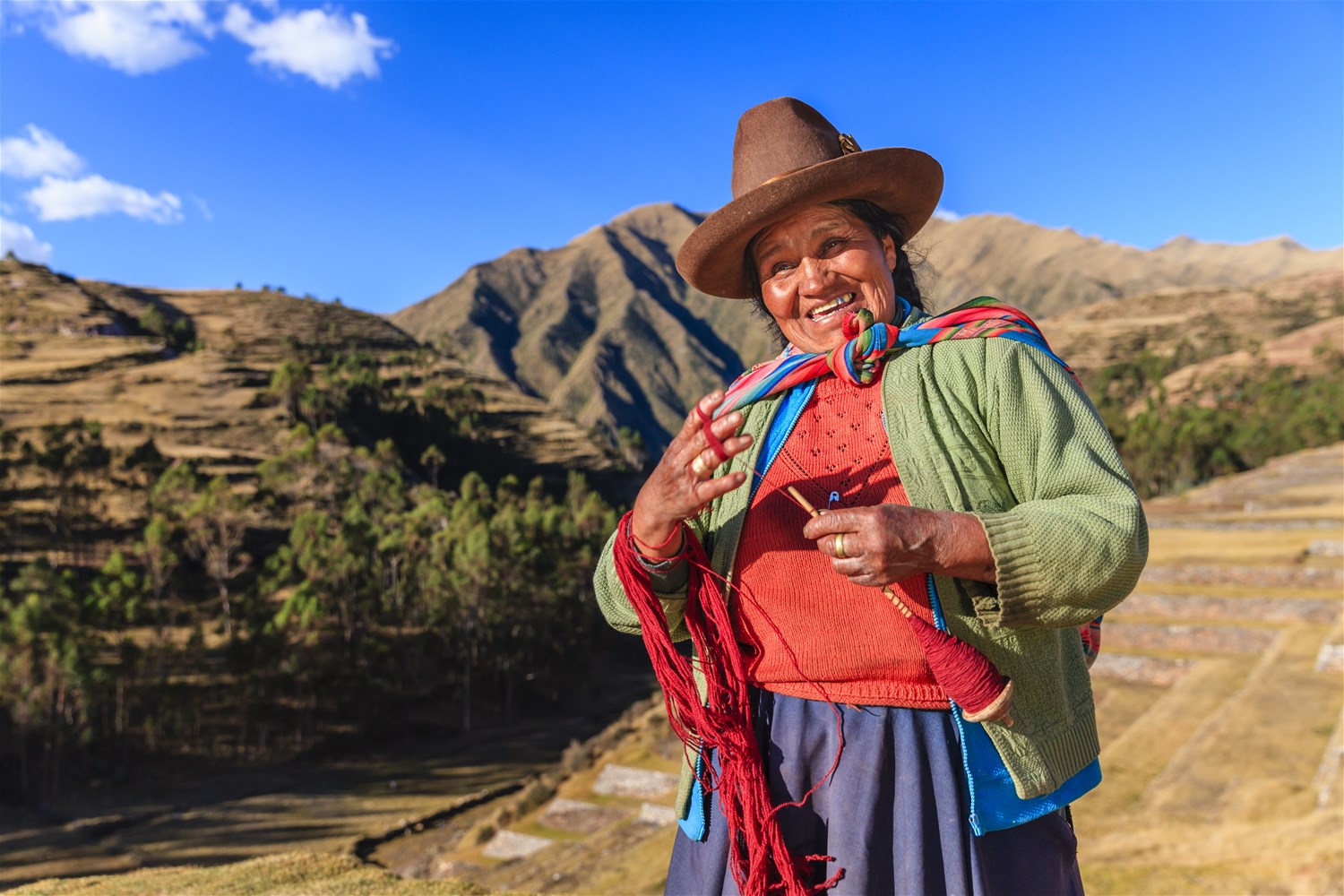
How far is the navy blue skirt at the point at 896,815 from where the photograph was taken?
1696mm

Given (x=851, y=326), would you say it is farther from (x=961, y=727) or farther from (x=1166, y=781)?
(x=1166, y=781)

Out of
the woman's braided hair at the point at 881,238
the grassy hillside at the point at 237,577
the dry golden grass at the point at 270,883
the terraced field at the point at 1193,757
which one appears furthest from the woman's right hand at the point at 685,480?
the grassy hillside at the point at 237,577

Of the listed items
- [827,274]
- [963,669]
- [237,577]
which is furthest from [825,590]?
[237,577]

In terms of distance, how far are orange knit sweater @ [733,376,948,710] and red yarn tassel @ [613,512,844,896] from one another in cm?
7

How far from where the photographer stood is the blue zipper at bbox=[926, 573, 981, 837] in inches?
66.0

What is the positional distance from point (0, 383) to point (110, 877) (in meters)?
64.2

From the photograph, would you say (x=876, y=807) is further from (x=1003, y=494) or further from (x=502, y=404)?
(x=502, y=404)

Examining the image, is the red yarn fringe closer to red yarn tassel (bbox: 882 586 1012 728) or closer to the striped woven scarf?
red yarn tassel (bbox: 882 586 1012 728)

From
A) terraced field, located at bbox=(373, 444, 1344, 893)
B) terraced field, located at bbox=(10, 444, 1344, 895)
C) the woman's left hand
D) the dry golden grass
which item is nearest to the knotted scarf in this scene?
the woman's left hand

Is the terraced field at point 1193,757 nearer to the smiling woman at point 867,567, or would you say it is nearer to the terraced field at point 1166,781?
the terraced field at point 1166,781

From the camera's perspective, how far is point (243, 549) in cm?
4400

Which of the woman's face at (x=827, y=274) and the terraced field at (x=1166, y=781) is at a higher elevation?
the woman's face at (x=827, y=274)

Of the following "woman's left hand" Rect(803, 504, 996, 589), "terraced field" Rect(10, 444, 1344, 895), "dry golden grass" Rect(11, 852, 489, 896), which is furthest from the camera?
"terraced field" Rect(10, 444, 1344, 895)

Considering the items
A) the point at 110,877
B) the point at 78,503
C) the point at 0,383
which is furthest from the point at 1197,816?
the point at 0,383
